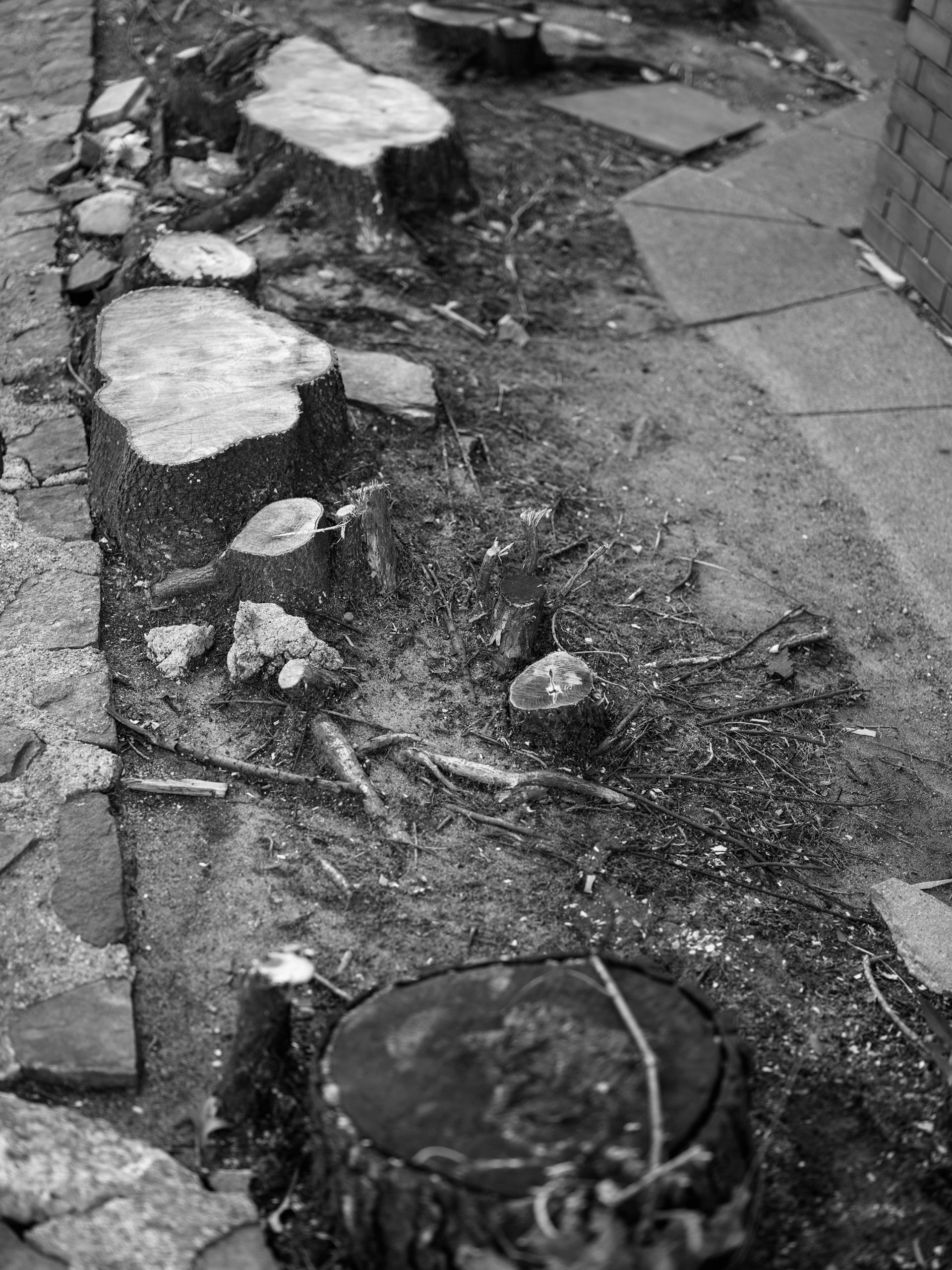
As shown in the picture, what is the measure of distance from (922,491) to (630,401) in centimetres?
107

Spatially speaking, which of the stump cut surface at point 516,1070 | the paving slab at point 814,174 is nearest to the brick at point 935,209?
the paving slab at point 814,174

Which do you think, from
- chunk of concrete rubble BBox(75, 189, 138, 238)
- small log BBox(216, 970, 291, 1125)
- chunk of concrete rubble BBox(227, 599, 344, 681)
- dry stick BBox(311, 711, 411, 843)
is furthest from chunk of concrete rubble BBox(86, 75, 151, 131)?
small log BBox(216, 970, 291, 1125)

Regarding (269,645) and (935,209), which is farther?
(935,209)

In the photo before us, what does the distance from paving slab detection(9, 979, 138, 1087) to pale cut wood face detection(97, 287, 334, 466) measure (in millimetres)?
1457

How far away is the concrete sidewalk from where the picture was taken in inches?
167

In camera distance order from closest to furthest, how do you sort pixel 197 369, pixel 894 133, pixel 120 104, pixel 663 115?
pixel 197 369, pixel 894 133, pixel 120 104, pixel 663 115

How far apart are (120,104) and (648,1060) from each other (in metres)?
5.56

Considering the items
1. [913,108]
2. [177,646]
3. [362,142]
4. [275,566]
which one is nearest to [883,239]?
[913,108]

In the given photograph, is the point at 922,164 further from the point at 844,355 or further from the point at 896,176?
the point at 844,355

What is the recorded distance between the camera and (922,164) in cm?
512

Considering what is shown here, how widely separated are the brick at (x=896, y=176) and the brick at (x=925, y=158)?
37mm

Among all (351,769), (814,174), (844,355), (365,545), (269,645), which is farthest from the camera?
(814,174)

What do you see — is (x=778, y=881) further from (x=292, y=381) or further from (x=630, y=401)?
(x=630, y=401)

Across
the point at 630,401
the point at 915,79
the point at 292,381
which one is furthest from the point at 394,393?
the point at 915,79
